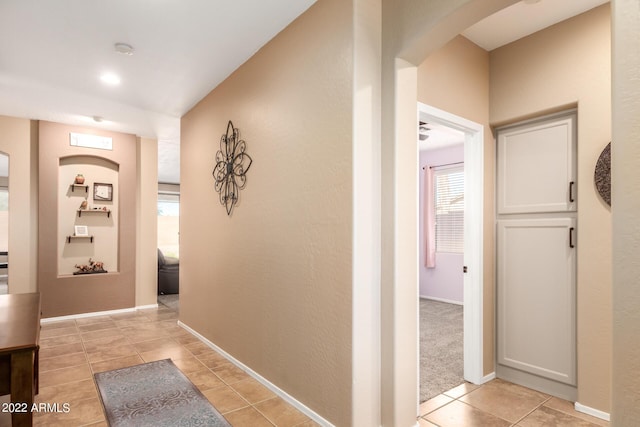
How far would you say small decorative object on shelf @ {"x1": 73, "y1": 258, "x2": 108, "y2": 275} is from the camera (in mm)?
5156

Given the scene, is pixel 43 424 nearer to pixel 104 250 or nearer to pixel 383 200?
pixel 383 200

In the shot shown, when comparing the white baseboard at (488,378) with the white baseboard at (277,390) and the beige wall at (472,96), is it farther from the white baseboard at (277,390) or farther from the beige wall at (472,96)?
the white baseboard at (277,390)

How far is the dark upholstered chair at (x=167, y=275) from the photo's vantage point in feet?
22.1

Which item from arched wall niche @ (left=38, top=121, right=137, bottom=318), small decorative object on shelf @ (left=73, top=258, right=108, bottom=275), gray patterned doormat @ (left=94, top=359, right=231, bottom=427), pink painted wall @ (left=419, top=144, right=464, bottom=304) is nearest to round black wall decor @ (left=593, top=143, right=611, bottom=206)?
gray patterned doormat @ (left=94, top=359, right=231, bottom=427)

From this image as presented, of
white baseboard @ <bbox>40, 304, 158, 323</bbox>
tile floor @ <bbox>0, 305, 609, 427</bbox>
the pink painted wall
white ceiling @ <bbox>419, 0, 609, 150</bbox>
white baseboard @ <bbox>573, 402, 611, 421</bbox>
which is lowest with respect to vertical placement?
white baseboard @ <bbox>40, 304, 158, 323</bbox>

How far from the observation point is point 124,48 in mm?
2949

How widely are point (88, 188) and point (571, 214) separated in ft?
19.4

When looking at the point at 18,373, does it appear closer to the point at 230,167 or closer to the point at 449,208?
the point at 230,167

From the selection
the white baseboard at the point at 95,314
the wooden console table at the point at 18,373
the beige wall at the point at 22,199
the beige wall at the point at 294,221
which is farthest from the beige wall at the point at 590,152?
the beige wall at the point at 22,199

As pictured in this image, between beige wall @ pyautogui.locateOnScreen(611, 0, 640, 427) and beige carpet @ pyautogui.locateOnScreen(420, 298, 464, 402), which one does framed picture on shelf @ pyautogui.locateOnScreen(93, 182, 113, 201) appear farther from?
beige wall @ pyautogui.locateOnScreen(611, 0, 640, 427)

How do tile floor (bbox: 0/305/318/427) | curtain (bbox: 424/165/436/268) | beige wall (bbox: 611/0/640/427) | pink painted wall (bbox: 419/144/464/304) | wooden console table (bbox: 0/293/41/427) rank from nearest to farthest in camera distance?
beige wall (bbox: 611/0/640/427), wooden console table (bbox: 0/293/41/427), tile floor (bbox: 0/305/318/427), pink painted wall (bbox: 419/144/464/304), curtain (bbox: 424/165/436/268)

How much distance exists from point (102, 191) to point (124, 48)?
10.3ft

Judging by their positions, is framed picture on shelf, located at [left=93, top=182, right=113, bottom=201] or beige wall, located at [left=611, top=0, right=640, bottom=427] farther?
framed picture on shelf, located at [left=93, top=182, right=113, bottom=201]

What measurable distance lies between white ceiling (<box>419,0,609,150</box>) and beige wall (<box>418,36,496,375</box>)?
97 millimetres
